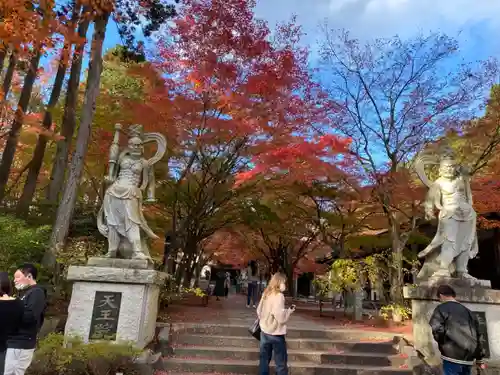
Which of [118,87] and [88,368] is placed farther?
[118,87]

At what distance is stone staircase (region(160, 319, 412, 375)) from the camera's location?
6547 millimetres

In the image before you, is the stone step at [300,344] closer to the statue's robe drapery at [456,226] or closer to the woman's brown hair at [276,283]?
the statue's robe drapery at [456,226]

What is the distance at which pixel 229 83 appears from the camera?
35.9 ft

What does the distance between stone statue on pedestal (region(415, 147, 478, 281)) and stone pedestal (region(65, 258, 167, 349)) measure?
499 centimetres

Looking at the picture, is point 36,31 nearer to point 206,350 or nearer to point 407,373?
point 206,350

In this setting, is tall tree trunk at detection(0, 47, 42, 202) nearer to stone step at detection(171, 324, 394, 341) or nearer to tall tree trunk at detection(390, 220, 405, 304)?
stone step at detection(171, 324, 394, 341)

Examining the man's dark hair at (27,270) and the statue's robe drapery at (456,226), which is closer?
the man's dark hair at (27,270)

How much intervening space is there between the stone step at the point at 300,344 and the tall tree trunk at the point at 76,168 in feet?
11.9

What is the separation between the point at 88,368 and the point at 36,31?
317 inches

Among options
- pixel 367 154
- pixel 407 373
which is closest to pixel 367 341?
pixel 407 373

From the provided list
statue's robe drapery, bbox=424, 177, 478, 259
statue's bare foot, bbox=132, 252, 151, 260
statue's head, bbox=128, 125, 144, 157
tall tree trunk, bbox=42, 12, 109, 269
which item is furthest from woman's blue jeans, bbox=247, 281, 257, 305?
statue's head, bbox=128, 125, 144, 157

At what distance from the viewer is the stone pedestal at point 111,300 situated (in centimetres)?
629

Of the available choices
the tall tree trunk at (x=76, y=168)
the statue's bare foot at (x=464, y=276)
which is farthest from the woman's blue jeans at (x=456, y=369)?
the tall tree trunk at (x=76, y=168)

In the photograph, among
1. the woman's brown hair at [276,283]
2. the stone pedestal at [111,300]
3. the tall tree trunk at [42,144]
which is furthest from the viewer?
the tall tree trunk at [42,144]
